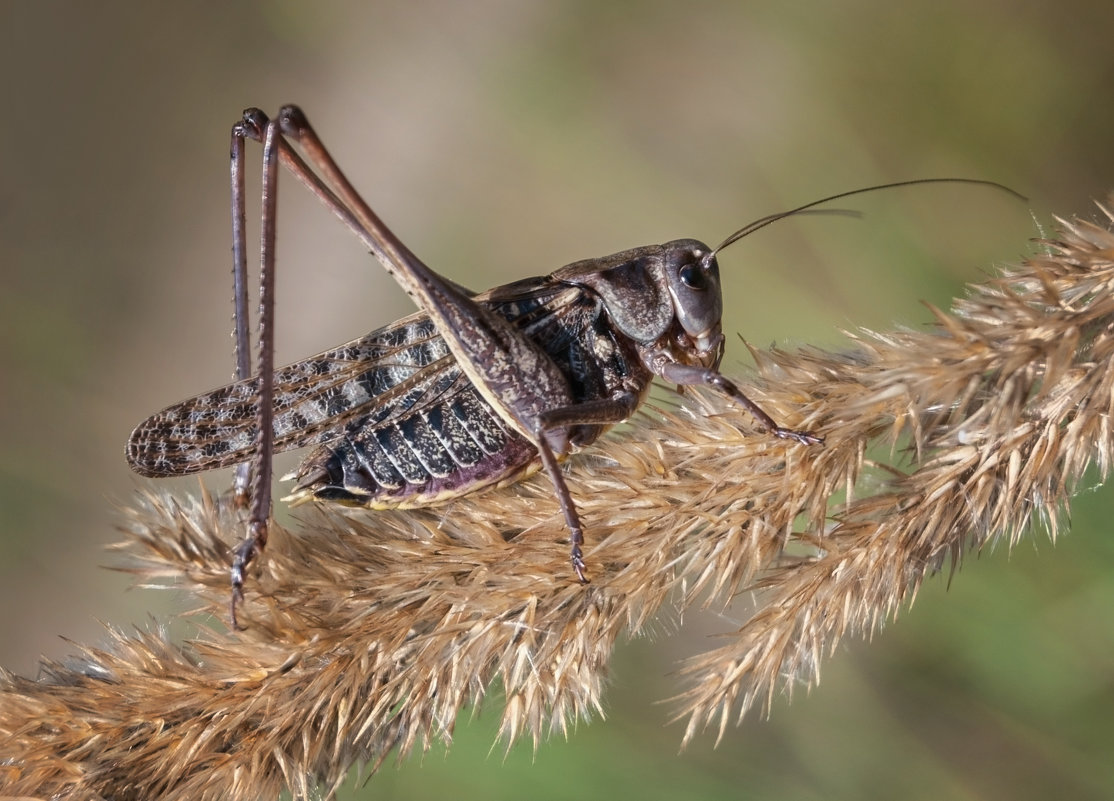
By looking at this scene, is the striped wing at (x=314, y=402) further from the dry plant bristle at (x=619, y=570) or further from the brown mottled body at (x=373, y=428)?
the dry plant bristle at (x=619, y=570)

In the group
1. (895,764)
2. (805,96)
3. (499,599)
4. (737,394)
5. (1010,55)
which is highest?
(805,96)

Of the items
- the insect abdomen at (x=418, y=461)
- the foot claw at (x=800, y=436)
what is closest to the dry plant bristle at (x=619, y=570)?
the foot claw at (x=800, y=436)

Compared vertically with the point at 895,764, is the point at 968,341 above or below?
above

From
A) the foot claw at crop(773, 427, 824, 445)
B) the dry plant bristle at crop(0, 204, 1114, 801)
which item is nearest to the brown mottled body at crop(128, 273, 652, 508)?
the dry plant bristle at crop(0, 204, 1114, 801)

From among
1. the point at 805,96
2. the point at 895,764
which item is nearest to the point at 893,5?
the point at 805,96

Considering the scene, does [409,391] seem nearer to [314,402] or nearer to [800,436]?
[314,402]

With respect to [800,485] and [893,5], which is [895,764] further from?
[893,5]

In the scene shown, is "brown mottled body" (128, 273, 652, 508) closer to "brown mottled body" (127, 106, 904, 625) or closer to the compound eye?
"brown mottled body" (127, 106, 904, 625)

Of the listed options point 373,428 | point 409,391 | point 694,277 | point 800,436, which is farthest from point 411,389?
point 800,436
